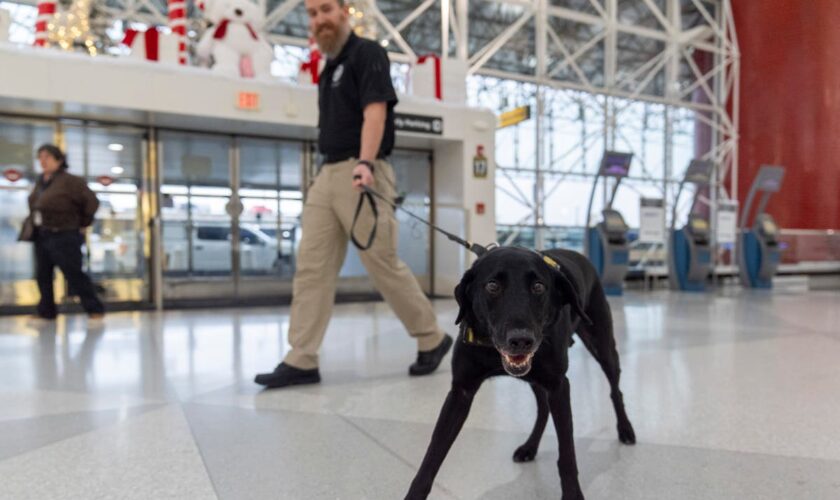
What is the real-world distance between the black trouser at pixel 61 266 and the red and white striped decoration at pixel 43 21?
181 cm

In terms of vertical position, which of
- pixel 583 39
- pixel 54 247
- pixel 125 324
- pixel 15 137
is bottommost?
pixel 125 324

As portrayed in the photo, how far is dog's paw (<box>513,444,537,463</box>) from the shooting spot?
151cm

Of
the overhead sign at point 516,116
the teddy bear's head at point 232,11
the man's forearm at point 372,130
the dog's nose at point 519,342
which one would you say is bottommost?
the dog's nose at point 519,342

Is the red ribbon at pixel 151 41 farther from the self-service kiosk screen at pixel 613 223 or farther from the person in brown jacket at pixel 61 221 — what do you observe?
the self-service kiosk screen at pixel 613 223

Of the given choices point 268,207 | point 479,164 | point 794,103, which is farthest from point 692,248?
point 268,207

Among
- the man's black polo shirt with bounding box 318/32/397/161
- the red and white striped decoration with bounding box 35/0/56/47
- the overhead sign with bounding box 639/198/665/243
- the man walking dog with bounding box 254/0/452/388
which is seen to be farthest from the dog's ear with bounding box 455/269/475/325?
the overhead sign with bounding box 639/198/665/243

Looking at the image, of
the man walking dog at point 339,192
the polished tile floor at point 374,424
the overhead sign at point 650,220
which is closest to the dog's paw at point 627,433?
the polished tile floor at point 374,424

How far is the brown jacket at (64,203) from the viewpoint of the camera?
171 inches

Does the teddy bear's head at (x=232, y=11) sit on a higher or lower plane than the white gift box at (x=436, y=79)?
higher

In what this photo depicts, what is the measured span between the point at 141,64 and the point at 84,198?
1337 millimetres

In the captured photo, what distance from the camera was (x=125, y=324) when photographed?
173 inches

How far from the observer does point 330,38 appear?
2.38m

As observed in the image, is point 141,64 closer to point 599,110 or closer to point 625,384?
point 625,384

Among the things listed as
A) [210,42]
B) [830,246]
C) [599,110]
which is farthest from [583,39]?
[210,42]
